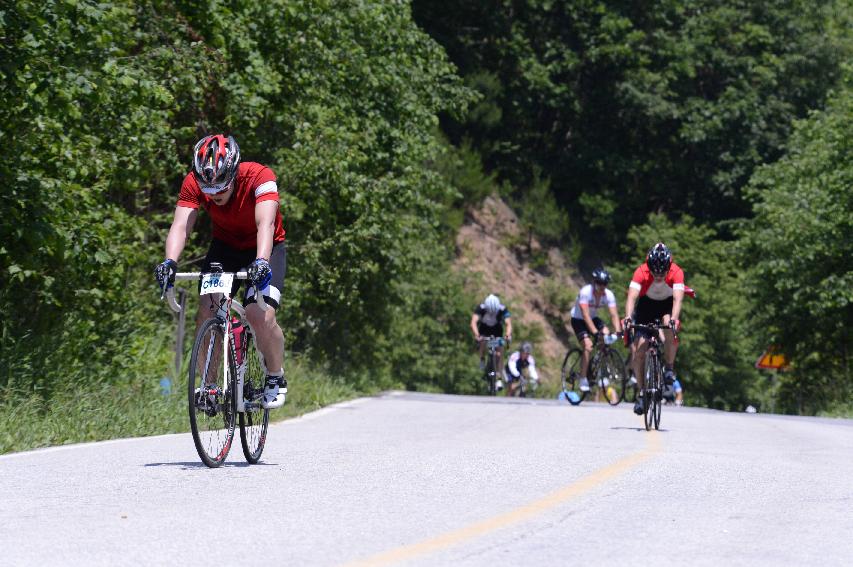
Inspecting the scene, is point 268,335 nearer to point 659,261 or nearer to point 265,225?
point 265,225

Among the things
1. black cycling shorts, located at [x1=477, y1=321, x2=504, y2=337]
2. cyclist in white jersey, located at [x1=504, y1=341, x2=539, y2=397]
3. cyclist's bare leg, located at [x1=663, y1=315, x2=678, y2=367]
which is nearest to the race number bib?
cyclist's bare leg, located at [x1=663, y1=315, x2=678, y2=367]

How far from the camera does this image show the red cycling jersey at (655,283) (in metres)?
15.7

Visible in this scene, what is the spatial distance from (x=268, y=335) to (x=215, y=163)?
1.22 metres

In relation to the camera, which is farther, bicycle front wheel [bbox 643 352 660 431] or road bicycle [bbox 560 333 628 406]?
road bicycle [bbox 560 333 628 406]

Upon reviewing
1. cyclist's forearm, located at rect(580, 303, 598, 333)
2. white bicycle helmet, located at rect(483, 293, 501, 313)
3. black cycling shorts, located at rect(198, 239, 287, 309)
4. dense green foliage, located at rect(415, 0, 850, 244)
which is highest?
dense green foliage, located at rect(415, 0, 850, 244)

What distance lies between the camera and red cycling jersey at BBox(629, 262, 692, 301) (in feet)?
51.6

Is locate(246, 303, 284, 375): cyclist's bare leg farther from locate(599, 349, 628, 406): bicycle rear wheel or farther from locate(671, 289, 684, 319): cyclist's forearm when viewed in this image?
locate(599, 349, 628, 406): bicycle rear wheel

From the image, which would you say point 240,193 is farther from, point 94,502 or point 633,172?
point 633,172

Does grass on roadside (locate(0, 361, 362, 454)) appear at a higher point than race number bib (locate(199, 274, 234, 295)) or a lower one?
lower

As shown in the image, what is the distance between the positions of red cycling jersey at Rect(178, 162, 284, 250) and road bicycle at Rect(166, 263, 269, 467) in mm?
416

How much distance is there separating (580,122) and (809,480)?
161 ft

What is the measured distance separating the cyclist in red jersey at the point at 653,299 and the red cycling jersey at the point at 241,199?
654 cm

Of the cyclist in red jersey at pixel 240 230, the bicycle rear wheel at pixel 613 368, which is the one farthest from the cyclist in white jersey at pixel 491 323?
the cyclist in red jersey at pixel 240 230

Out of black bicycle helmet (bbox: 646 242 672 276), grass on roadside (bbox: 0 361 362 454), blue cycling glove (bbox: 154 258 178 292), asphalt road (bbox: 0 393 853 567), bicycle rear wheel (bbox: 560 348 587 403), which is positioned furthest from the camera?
bicycle rear wheel (bbox: 560 348 587 403)
